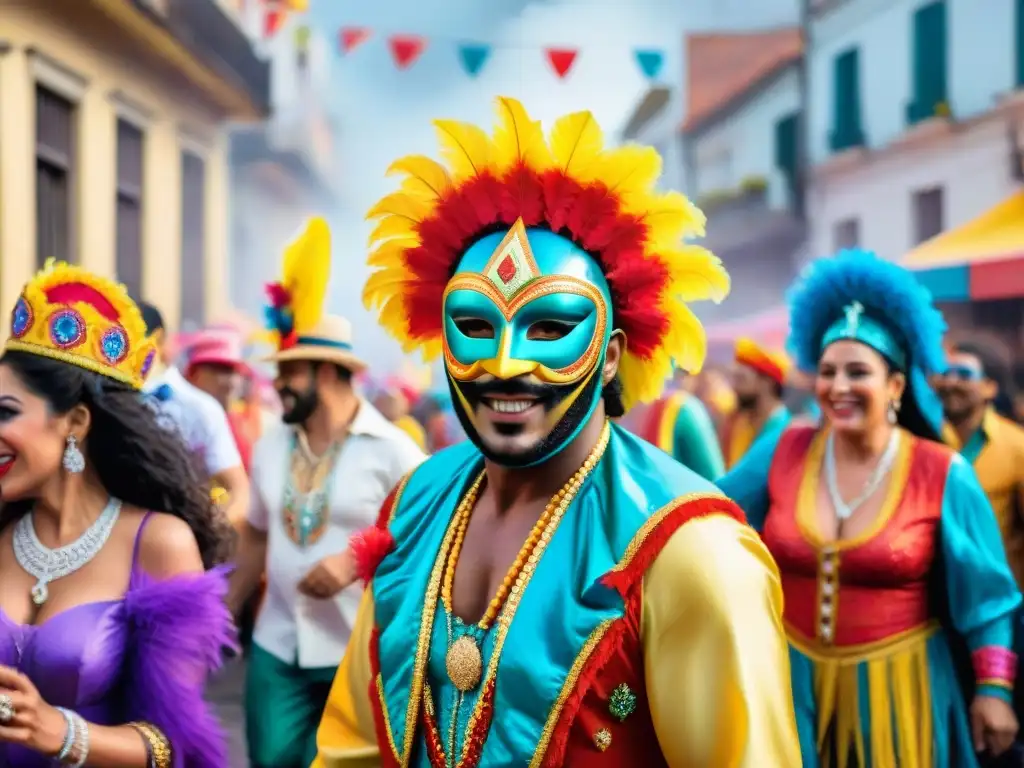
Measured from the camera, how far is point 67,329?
129 inches

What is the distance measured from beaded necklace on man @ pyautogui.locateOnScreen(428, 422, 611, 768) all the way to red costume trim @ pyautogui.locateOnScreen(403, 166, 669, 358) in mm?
288

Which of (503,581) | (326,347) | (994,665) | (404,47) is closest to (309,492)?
(326,347)

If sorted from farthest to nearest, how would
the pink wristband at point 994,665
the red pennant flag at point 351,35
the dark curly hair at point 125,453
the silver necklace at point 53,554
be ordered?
the red pennant flag at point 351,35, the pink wristband at point 994,665, the dark curly hair at point 125,453, the silver necklace at point 53,554

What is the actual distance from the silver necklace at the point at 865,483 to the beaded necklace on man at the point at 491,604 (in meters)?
2.08

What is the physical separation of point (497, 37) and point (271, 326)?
44.1 feet

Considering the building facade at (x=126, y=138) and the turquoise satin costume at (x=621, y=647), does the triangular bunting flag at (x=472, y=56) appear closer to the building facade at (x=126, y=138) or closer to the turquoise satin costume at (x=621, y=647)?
the building facade at (x=126, y=138)

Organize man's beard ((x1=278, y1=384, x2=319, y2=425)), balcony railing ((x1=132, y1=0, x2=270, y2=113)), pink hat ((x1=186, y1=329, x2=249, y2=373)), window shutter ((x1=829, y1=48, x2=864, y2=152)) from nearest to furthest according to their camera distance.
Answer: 1. man's beard ((x1=278, y1=384, x2=319, y2=425))
2. pink hat ((x1=186, y1=329, x2=249, y2=373))
3. balcony railing ((x1=132, y1=0, x2=270, y2=113))
4. window shutter ((x1=829, y1=48, x2=864, y2=152))

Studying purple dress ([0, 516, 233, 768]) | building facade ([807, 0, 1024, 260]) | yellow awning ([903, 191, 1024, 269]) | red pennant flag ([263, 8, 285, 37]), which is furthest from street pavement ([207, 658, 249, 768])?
building facade ([807, 0, 1024, 260])

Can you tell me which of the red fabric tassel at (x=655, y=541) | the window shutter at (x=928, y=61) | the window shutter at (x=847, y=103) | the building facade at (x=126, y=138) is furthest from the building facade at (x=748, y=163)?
the red fabric tassel at (x=655, y=541)

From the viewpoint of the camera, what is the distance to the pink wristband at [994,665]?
4281 millimetres

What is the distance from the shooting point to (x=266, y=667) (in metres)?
5.18

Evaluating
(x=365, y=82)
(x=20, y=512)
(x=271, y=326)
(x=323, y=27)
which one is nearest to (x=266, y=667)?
(x=271, y=326)

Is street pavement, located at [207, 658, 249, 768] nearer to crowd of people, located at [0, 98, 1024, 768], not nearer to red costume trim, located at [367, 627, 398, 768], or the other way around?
crowd of people, located at [0, 98, 1024, 768]

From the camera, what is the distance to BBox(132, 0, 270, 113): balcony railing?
1304 centimetres
